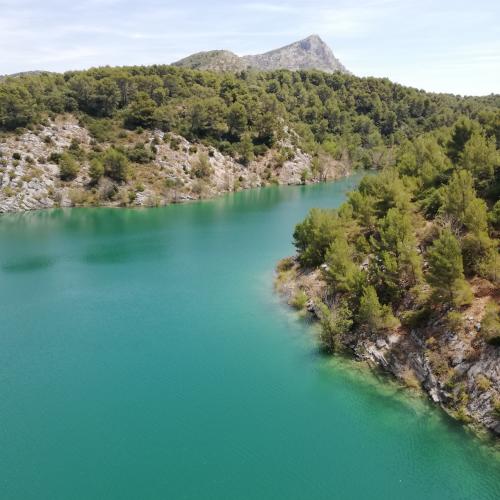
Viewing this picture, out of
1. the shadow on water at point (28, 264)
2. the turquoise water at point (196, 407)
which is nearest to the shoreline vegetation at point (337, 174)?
the turquoise water at point (196, 407)

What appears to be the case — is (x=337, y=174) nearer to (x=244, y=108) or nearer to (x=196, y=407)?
(x=244, y=108)

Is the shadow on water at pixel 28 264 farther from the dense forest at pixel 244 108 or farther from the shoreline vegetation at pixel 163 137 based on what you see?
the dense forest at pixel 244 108

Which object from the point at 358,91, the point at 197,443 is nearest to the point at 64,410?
the point at 197,443

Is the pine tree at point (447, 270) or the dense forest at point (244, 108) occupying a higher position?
the dense forest at point (244, 108)

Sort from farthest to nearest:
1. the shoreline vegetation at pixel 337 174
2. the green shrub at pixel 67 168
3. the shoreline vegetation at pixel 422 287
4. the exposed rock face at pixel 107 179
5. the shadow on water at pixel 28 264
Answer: the green shrub at pixel 67 168
the exposed rock face at pixel 107 179
the shadow on water at pixel 28 264
the shoreline vegetation at pixel 337 174
the shoreline vegetation at pixel 422 287

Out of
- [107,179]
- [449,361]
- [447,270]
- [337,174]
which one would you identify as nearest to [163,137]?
[107,179]

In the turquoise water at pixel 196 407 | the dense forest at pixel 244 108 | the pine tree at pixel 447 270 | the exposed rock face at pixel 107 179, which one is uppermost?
the dense forest at pixel 244 108
